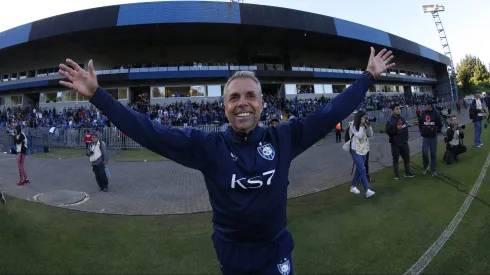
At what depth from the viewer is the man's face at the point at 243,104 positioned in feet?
5.87

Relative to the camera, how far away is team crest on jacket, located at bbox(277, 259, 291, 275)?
1.75 m

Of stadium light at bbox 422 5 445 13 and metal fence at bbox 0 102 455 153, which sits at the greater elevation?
stadium light at bbox 422 5 445 13

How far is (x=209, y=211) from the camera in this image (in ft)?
18.5

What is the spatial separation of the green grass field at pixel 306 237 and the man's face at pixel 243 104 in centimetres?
244

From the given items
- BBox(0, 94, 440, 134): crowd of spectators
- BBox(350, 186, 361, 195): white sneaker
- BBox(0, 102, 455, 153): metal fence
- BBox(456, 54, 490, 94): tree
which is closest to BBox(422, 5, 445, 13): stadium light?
BBox(456, 54, 490, 94): tree

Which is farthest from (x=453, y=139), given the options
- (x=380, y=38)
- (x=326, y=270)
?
(x=380, y=38)

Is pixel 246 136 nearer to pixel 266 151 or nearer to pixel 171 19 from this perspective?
pixel 266 151

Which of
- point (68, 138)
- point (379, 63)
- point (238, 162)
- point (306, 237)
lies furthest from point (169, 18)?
point (238, 162)

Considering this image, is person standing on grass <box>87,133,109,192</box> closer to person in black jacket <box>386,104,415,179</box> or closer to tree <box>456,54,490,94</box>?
person in black jacket <box>386,104,415,179</box>

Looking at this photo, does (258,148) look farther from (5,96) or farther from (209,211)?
(5,96)

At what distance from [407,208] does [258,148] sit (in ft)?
15.2

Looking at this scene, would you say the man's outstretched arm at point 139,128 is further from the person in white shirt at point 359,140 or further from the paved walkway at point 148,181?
the person in white shirt at point 359,140

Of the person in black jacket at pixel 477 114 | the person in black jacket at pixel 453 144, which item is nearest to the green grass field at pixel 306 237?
the person in black jacket at pixel 453 144

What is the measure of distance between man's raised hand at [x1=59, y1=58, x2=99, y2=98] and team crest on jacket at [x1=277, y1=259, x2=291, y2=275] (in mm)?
1731
